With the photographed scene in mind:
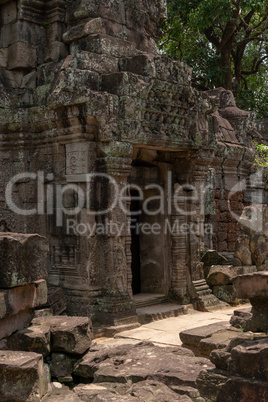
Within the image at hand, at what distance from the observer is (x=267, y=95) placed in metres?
21.1

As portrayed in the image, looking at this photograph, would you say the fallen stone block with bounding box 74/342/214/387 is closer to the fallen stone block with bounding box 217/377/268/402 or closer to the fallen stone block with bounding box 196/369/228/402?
the fallen stone block with bounding box 196/369/228/402

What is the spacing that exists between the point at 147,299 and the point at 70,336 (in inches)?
125

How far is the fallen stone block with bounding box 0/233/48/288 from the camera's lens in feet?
15.0

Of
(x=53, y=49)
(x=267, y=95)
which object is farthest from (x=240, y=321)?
(x=267, y=95)

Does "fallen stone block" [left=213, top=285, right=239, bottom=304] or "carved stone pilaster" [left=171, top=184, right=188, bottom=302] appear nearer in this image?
"carved stone pilaster" [left=171, top=184, right=188, bottom=302]

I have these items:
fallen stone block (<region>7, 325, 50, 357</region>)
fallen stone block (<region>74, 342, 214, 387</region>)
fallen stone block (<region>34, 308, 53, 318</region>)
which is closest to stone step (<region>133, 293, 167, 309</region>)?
fallen stone block (<region>34, 308, 53, 318</region>)

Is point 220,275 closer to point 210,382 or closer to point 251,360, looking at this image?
point 210,382

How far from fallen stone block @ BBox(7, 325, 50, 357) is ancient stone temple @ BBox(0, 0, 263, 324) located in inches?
72.3

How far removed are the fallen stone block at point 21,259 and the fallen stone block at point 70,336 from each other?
0.85 m

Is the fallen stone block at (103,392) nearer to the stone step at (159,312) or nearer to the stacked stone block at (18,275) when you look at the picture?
the stacked stone block at (18,275)

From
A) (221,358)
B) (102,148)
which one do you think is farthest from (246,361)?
(102,148)

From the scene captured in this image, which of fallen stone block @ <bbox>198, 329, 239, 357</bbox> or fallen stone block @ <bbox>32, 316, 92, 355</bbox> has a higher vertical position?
fallen stone block @ <bbox>32, 316, 92, 355</bbox>

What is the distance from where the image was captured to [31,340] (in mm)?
5043

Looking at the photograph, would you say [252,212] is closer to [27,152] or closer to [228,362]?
[27,152]
